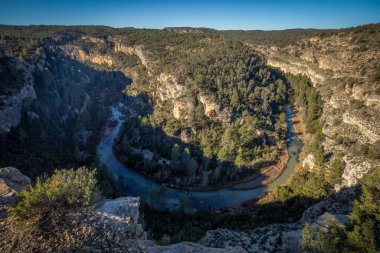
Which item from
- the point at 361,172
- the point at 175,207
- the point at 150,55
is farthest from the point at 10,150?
the point at 150,55

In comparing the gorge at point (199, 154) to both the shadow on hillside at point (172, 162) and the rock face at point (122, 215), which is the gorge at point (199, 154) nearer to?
the rock face at point (122, 215)

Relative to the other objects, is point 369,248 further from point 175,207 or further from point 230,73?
point 230,73

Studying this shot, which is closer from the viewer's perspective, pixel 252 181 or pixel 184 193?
pixel 184 193

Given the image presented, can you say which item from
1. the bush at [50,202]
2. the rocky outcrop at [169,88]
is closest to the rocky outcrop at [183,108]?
the rocky outcrop at [169,88]

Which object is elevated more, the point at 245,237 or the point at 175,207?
the point at 245,237

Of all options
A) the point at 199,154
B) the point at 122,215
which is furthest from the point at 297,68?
the point at 122,215

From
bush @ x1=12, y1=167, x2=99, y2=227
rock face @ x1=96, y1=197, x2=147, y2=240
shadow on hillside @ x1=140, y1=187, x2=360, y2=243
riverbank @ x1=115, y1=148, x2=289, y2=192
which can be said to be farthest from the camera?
riverbank @ x1=115, y1=148, x2=289, y2=192

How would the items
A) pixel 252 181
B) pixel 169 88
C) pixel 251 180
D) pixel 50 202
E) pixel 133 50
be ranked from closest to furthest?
pixel 50 202
pixel 252 181
pixel 251 180
pixel 169 88
pixel 133 50

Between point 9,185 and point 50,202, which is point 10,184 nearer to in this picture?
point 9,185

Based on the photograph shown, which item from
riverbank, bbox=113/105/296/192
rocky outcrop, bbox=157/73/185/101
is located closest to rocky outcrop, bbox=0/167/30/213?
riverbank, bbox=113/105/296/192

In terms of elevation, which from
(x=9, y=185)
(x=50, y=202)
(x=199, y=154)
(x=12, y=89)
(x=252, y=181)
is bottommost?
(x=252, y=181)

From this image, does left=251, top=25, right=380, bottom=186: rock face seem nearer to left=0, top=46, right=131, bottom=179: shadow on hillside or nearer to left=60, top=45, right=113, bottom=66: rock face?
left=0, top=46, right=131, bottom=179: shadow on hillside
